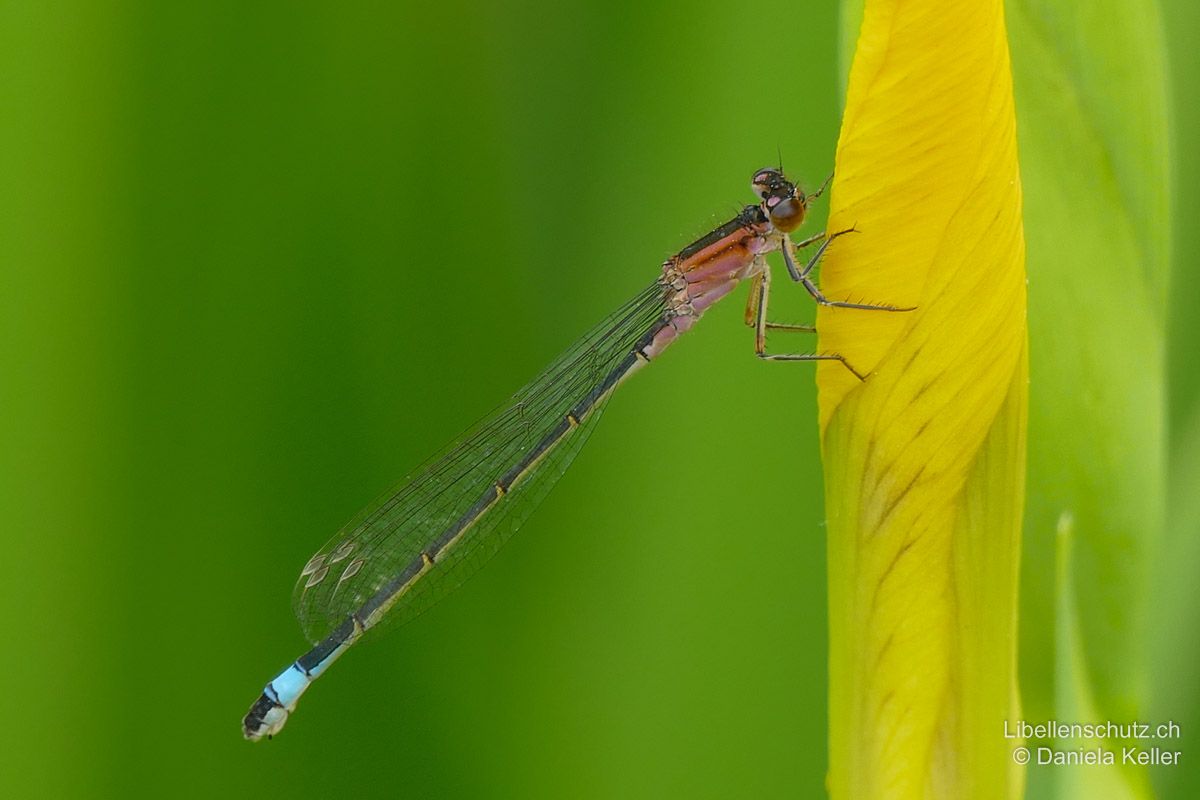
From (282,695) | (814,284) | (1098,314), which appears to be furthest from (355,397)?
(1098,314)

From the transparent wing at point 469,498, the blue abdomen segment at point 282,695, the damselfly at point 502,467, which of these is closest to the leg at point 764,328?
the damselfly at point 502,467

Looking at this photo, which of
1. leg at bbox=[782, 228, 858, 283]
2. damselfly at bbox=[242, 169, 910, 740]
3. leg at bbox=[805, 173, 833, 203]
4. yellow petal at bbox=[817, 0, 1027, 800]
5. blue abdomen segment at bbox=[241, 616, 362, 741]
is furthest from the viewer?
damselfly at bbox=[242, 169, 910, 740]

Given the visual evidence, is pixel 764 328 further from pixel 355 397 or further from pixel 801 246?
pixel 355 397

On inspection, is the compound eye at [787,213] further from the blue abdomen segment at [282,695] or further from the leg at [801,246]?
the blue abdomen segment at [282,695]

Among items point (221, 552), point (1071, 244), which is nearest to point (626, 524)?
point (221, 552)

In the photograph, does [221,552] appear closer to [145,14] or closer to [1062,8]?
[145,14]

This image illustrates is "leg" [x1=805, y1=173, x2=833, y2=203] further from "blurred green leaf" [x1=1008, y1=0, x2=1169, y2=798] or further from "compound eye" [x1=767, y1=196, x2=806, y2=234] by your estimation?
"blurred green leaf" [x1=1008, y1=0, x2=1169, y2=798]

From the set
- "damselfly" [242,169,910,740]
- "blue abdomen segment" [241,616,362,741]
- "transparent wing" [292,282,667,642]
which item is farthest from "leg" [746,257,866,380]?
A: "blue abdomen segment" [241,616,362,741]

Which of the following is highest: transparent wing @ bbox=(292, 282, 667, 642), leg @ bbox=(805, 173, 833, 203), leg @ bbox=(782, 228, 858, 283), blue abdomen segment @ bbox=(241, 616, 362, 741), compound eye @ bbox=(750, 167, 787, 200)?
compound eye @ bbox=(750, 167, 787, 200)
